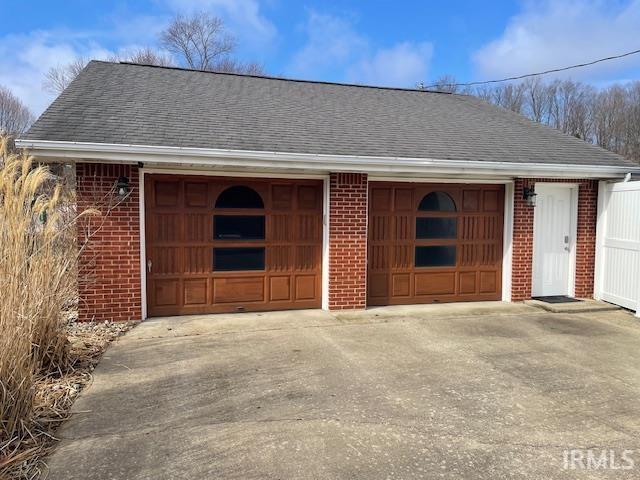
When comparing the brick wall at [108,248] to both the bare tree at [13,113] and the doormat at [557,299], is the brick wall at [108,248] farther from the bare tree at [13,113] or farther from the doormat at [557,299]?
the bare tree at [13,113]

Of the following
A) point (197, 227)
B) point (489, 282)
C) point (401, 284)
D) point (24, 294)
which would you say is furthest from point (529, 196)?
point (24, 294)

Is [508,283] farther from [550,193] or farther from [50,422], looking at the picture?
[50,422]

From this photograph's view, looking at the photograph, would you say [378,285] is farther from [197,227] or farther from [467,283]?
[197,227]

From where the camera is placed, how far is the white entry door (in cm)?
859

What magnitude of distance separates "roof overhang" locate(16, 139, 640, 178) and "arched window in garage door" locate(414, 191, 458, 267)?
593mm

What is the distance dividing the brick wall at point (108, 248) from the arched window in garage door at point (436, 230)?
14.8 ft

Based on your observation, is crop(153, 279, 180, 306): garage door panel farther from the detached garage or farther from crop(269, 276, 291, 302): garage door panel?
crop(269, 276, 291, 302): garage door panel

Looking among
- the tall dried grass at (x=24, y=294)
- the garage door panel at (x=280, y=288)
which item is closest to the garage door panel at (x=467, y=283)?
the garage door panel at (x=280, y=288)

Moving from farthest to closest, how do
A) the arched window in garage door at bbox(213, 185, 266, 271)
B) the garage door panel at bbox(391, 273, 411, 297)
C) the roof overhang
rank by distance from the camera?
the garage door panel at bbox(391, 273, 411, 297)
the arched window in garage door at bbox(213, 185, 266, 271)
the roof overhang

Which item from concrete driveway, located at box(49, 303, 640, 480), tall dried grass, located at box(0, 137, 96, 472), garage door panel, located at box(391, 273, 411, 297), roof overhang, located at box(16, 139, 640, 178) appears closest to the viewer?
concrete driveway, located at box(49, 303, 640, 480)

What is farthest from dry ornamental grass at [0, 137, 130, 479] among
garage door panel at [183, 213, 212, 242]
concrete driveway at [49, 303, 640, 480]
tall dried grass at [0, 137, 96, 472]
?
garage door panel at [183, 213, 212, 242]

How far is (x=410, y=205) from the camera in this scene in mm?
8055

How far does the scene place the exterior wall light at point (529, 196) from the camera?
8.12m

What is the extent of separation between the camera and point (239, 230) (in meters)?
7.42
